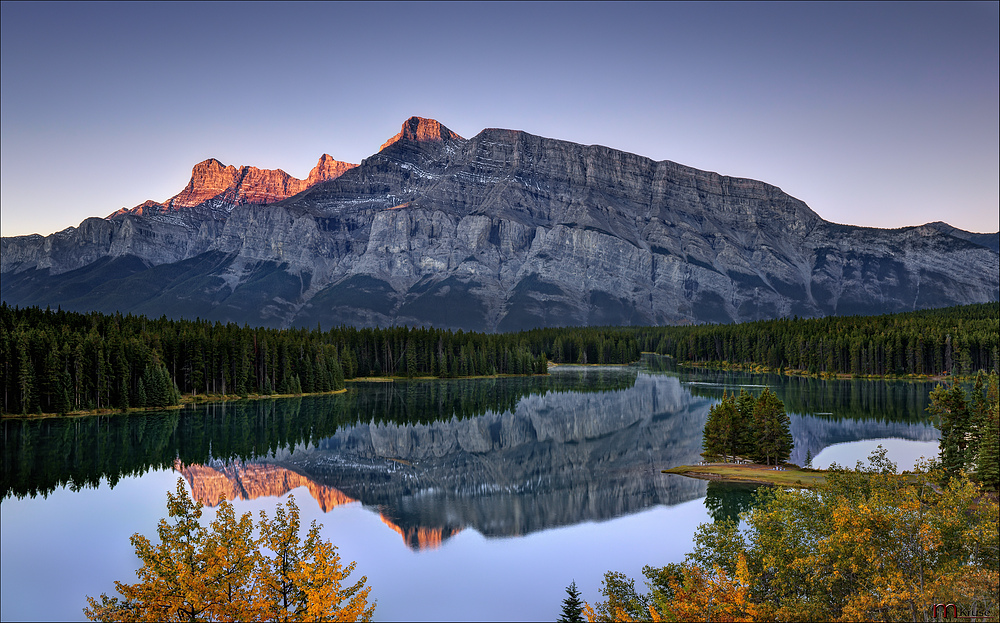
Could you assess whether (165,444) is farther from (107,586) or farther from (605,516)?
(605,516)

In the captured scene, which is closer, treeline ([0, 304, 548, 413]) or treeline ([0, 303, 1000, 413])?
treeline ([0, 304, 548, 413])

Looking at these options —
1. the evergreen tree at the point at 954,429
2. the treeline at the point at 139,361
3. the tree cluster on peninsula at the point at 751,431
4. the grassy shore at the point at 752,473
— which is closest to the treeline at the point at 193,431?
the treeline at the point at 139,361

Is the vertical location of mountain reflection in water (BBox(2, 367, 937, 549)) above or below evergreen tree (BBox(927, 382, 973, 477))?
below

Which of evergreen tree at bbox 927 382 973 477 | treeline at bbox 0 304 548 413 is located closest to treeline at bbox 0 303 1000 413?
treeline at bbox 0 304 548 413

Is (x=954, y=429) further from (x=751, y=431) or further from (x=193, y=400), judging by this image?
(x=193, y=400)

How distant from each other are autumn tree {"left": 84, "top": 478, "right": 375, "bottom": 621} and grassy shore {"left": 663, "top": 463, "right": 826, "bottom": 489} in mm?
43567

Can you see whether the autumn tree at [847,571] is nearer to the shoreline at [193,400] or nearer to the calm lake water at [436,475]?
the calm lake water at [436,475]

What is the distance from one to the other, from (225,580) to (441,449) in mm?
63559

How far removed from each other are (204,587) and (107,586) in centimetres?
2049

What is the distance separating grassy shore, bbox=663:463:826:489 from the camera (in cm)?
5838

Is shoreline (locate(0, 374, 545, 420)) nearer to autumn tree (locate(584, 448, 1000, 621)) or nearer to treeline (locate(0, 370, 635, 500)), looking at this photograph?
treeline (locate(0, 370, 635, 500))

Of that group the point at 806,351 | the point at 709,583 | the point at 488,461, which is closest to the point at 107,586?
the point at 709,583

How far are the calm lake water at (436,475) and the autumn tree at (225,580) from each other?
1478 centimetres

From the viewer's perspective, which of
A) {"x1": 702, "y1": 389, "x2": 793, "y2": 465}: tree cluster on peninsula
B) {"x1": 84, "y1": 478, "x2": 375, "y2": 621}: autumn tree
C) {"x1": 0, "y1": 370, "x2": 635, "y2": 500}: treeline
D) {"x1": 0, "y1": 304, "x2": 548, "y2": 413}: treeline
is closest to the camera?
{"x1": 84, "y1": 478, "x2": 375, "y2": 621}: autumn tree
